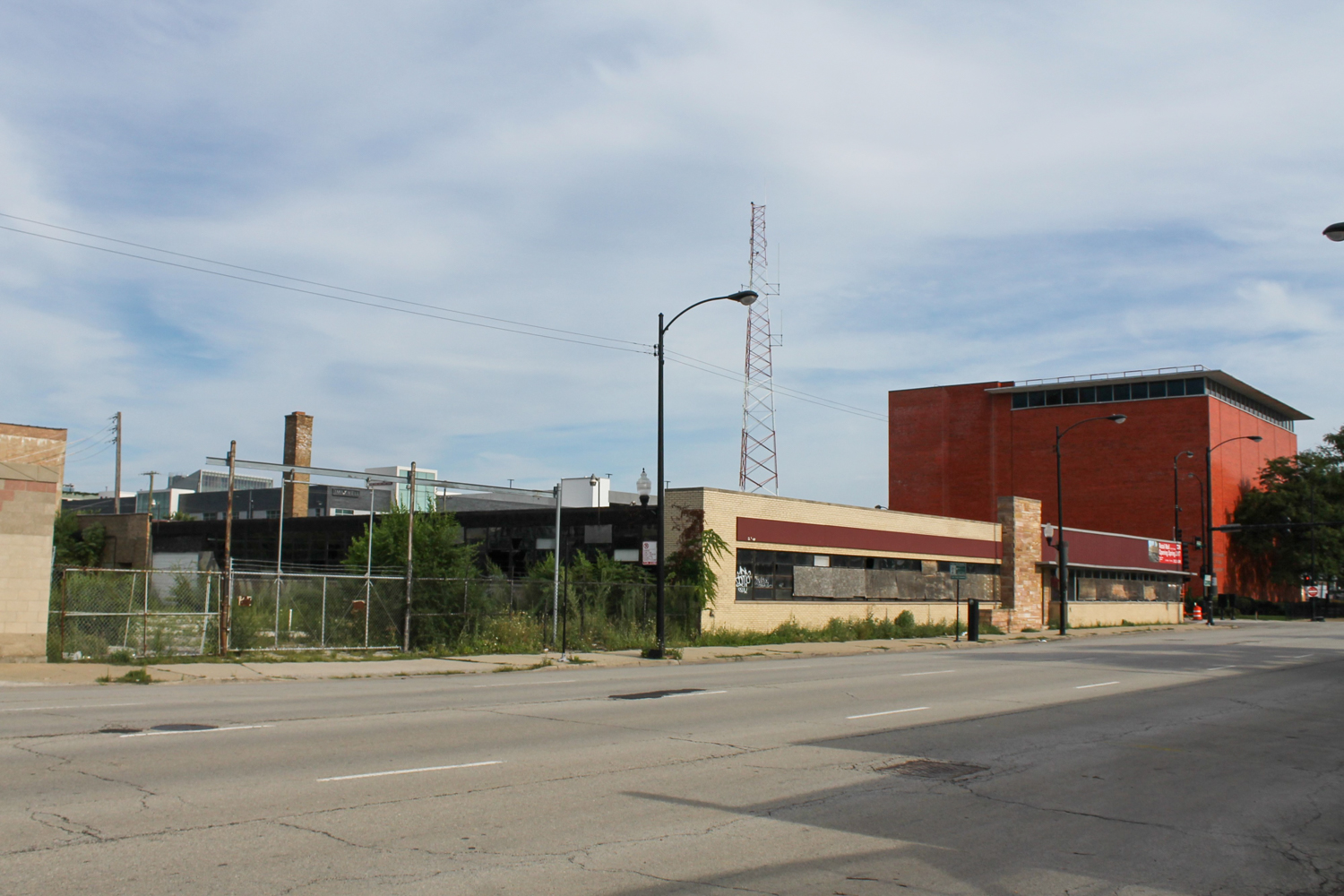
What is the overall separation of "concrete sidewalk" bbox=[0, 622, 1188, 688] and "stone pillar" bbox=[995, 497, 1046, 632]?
15512 millimetres

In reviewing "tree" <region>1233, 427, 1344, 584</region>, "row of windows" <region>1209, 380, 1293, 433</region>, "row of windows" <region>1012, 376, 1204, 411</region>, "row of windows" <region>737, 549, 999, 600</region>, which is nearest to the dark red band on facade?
"row of windows" <region>737, 549, 999, 600</region>

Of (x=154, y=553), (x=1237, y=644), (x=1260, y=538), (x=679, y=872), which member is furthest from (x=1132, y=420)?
(x=679, y=872)

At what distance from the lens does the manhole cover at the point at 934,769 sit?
35.2 feet

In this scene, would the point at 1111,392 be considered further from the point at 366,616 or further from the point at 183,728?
the point at 183,728

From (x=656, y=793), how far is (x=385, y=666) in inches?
604

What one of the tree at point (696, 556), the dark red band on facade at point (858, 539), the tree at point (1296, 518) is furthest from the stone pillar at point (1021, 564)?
the tree at point (1296, 518)

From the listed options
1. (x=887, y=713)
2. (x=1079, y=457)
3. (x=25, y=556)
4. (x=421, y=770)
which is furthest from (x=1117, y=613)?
(x=421, y=770)

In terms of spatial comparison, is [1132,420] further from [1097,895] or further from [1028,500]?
[1097,895]

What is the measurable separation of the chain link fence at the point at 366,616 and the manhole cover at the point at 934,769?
15.5 m

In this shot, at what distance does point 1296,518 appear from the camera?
278ft

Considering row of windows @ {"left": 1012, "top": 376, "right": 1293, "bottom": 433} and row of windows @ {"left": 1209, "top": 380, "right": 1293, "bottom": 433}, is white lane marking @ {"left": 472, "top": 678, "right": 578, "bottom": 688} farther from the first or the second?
row of windows @ {"left": 1209, "top": 380, "right": 1293, "bottom": 433}

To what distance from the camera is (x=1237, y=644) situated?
39.9 metres

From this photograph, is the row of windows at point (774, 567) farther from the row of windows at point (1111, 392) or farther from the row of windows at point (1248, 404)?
the row of windows at point (1248, 404)

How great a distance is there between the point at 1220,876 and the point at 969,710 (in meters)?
9.09
